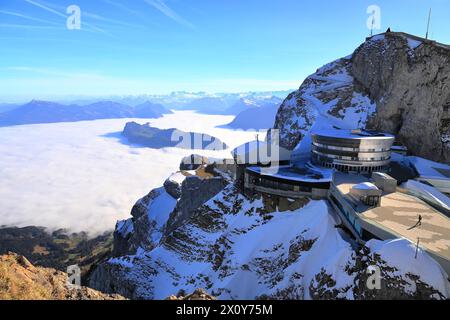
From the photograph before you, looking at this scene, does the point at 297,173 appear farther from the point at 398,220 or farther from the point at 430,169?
the point at 430,169

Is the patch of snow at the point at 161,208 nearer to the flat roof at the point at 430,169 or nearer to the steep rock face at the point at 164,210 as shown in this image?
the steep rock face at the point at 164,210

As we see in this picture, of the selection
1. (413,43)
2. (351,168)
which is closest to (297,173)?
(351,168)

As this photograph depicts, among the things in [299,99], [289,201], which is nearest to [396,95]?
[299,99]

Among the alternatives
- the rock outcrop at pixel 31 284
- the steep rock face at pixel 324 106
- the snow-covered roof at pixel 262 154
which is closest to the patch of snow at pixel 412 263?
the rock outcrop at pixel 31 284

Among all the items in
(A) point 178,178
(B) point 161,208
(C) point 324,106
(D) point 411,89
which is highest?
(D) point 411,89

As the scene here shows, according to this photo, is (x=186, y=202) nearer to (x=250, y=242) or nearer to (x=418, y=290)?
(x=250, y=242)

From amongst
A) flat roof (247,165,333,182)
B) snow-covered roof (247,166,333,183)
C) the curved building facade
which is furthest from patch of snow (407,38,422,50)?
snow-covered roof (247,166,333,183)

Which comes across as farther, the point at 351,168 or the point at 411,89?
the point at 411,89
